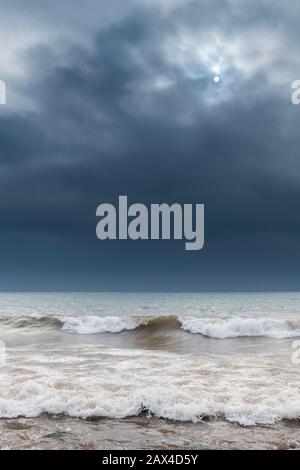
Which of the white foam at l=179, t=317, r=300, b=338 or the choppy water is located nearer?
the choppy water

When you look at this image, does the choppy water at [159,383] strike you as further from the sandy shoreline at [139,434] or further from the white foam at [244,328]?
the white foam at [244,328]

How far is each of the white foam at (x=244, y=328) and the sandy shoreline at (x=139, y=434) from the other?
1828 centimetres

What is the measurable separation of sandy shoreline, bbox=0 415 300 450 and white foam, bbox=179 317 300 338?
1828 cm

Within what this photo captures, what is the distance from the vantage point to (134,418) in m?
8.70

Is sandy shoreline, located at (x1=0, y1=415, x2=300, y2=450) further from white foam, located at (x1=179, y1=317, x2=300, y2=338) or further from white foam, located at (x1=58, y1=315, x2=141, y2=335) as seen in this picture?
white foam, located at (x1=58, y1=315, x2=141, y2=335)

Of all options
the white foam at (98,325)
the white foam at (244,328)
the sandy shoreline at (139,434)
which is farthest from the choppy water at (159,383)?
the white foam at (98,325)

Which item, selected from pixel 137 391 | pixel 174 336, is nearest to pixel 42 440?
pixel 137 391

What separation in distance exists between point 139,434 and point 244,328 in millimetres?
20894

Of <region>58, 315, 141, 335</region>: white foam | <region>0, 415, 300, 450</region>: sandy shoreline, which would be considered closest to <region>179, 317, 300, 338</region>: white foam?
<region>58, 315, 141, 335</region>: white foam

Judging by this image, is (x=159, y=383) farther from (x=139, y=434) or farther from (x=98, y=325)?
(x=98, y=325)

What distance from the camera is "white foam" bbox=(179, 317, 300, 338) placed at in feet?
86.1

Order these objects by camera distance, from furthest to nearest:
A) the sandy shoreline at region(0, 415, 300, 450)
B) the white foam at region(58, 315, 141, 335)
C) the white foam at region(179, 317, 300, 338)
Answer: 1. the white foam at region(58, 315, 141, 335)
2. the white foam at region(179, 317, 300, 338)
3. the sandy shoreline at region(0, 415, 300, 450)
